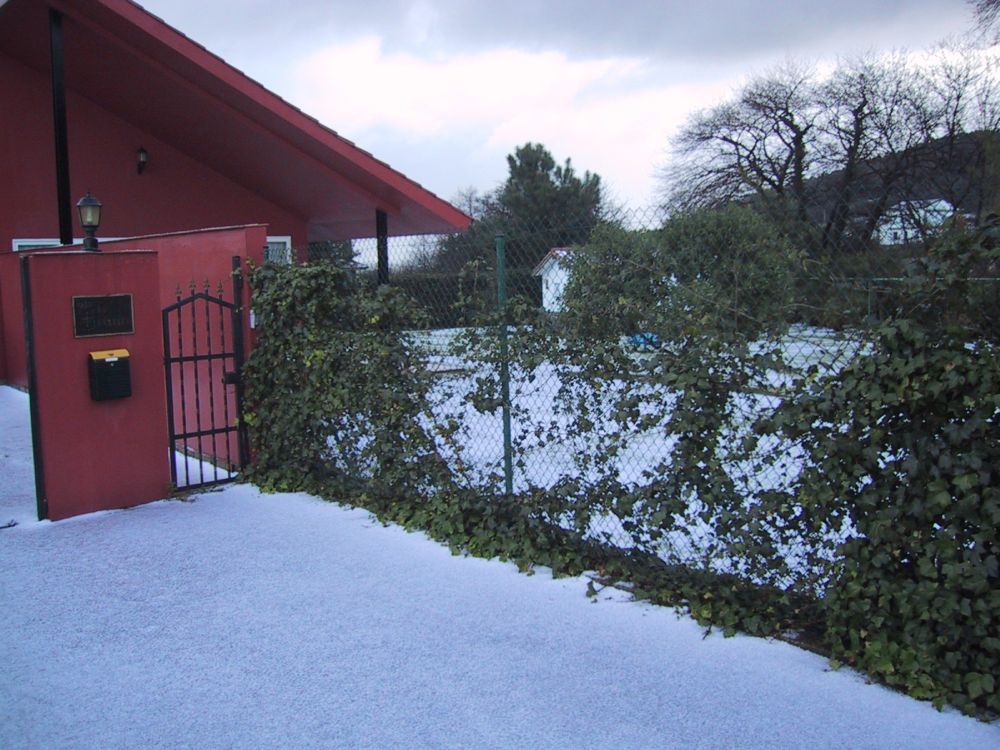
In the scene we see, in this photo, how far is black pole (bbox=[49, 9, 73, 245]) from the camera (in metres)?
8.85

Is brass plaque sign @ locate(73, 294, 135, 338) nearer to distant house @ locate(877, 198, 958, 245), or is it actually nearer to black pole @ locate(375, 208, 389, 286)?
black pole @ locate(375, 208, 389, 286)

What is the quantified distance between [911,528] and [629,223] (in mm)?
2110

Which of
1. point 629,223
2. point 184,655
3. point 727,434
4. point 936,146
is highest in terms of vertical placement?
point 936,146

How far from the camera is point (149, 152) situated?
1228 centimetres

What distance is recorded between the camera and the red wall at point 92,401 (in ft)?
18.9

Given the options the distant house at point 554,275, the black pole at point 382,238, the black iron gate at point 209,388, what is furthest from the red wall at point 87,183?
the distant house at point 554,275

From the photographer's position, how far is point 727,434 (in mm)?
4008

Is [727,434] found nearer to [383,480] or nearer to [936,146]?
[383,480]

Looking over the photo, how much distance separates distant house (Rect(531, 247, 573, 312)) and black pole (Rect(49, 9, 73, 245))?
6492 millimetres

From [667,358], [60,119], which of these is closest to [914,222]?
[667,358]

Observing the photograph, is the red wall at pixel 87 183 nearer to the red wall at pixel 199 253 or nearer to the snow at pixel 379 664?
the red wall at pixel 199 253

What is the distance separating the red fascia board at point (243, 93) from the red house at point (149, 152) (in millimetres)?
15

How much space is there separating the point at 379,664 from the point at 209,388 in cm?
427

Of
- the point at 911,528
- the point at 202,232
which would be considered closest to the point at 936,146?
the point at 202,232
